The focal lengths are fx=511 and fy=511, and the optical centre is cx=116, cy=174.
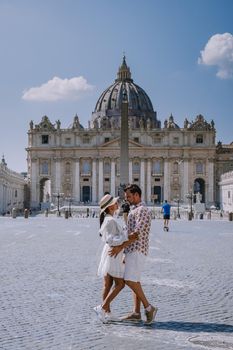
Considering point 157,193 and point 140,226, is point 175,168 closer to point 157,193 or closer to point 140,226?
point 157,193

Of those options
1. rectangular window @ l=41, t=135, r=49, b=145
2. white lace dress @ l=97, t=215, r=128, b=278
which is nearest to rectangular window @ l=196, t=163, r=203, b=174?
rectangular window @ l=41, t=135, r=49, b=145

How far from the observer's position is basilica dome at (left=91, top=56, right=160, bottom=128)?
104812 mm

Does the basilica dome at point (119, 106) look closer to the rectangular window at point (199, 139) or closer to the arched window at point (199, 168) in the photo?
the rectangular window at point (199, 139)

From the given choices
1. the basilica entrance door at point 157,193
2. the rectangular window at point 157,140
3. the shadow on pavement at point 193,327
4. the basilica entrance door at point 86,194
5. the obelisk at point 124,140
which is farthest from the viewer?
the basilica entrance door at point 86,194

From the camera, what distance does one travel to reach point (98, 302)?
880 centimetres

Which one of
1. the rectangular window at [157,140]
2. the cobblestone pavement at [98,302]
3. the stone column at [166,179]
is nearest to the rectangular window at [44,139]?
the rectangular window at [157,140]

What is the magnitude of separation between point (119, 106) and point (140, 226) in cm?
10024

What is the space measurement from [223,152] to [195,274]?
281 feet

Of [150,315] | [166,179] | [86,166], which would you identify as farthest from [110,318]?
[86,166]

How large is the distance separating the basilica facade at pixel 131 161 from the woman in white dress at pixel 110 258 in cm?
8187

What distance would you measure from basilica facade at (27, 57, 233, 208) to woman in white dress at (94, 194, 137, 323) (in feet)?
269

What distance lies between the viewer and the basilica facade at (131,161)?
91.1 m

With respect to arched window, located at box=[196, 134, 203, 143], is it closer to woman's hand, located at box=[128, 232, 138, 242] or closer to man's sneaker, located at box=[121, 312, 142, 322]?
man's sneaker, located at box=[121, 312, 142, 322]

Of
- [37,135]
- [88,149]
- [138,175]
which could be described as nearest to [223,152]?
[138,175]
